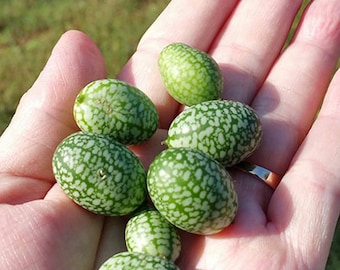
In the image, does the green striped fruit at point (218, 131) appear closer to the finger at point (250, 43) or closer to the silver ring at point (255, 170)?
the silver ring at point (255, 170)

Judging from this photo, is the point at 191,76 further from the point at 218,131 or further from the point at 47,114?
the point at 47,114

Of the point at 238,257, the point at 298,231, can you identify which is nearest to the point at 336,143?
the point at 298,231

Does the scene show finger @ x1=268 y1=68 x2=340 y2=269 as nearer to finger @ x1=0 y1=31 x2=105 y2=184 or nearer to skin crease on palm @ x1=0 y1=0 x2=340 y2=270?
skin crease on palm @ x1=0 y1=0 x2=340 y2=270

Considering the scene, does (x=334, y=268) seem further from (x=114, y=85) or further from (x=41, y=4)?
(x=41, y=4)

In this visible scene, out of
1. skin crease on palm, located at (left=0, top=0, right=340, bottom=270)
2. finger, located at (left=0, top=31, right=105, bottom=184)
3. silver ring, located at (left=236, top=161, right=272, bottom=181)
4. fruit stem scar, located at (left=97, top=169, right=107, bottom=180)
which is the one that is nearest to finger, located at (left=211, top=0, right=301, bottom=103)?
skin crease on palm, located at (left=0, top=0, right=340, bottom=270)

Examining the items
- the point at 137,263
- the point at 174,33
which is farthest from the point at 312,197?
the point at 174,33

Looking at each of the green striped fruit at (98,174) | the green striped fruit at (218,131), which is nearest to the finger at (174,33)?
the green striped fruit at (218,131)
